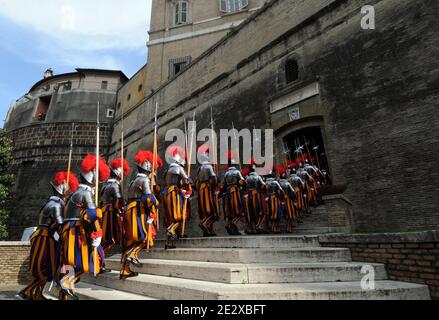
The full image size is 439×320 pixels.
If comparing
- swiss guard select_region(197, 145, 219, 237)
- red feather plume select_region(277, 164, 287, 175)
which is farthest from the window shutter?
swiss guard select_region(197, 145, 219, 237)

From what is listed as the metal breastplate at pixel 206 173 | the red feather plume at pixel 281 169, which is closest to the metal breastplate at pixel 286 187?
the red feather plume at pixel 281 169

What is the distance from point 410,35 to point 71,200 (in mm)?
9203

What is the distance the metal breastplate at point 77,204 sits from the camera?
13.0 feet

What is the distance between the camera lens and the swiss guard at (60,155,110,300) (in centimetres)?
376

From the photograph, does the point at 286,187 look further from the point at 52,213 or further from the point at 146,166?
the point at 52,213

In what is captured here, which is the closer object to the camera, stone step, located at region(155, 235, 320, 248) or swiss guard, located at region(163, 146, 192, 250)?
stone step, located at region(155, 235, 320, 248)

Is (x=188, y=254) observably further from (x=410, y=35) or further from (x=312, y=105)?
(x=410, y=35)

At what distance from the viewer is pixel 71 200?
4043mm

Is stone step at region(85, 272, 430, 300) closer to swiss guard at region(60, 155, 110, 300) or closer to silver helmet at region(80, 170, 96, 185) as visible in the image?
swiss guard at region(60, 155, 110, 300)

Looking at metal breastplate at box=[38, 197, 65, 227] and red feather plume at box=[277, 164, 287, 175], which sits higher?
red feather plume at box=[277, 164, 287, 175]

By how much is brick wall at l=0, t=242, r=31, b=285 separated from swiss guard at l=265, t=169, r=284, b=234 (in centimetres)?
840

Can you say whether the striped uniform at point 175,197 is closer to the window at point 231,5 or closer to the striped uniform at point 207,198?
the striped uniform at point 207,198

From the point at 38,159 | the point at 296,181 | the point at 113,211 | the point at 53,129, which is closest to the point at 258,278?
the point at 113,211
